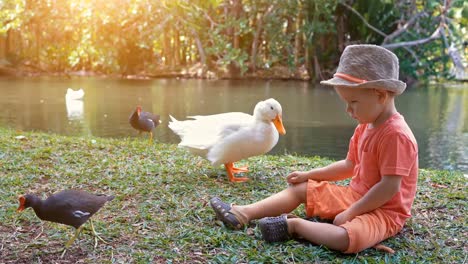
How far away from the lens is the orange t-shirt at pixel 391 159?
269 centimetres

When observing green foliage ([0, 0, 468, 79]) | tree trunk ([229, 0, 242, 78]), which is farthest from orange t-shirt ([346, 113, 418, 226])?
tree trunk ([229, 0, 242, 78])

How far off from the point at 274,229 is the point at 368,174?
600 mm

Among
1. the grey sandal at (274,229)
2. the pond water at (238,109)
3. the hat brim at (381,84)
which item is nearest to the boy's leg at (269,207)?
the grey sandal at (274,229)

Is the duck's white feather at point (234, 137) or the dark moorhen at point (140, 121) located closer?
the duck's white feather at point (234, 137)

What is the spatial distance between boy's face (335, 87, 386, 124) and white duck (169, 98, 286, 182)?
134cm

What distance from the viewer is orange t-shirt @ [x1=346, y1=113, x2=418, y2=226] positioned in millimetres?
2689

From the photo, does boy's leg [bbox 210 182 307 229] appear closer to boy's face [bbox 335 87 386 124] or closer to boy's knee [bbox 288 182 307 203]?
boy's knee [bbox 288 182 307 203]

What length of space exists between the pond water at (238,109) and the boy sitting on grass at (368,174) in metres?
3.88

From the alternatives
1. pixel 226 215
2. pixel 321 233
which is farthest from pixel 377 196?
pixel 226 215

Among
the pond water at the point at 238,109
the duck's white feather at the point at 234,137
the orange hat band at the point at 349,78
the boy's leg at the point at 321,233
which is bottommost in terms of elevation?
the pond water at the point at 238,109

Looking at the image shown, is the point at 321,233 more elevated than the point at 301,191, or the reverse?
the point at 301,191

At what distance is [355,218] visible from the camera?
273 centimetres

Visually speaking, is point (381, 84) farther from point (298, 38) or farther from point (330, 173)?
point (298, 38)

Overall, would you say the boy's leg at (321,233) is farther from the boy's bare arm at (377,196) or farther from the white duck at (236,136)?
the white duck at (236,136)
